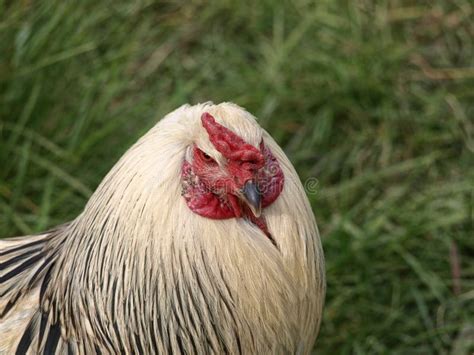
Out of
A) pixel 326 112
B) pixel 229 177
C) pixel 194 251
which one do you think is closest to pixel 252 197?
pixel 229 177

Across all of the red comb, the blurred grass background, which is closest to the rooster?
the red comb

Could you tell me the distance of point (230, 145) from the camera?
274 centimetres

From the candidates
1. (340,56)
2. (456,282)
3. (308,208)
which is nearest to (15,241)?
(308,208)

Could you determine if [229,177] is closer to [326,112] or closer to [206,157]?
[206,157]

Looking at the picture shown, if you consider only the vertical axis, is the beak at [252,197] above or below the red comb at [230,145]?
below

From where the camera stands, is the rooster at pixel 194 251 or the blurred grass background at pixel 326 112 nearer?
the rooster at pixel 194 251

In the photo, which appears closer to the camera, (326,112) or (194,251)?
(194,251)

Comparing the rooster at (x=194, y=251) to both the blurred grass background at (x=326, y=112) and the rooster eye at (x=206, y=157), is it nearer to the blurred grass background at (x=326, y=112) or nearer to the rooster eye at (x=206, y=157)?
the rooster eye at (x=206, y=157)

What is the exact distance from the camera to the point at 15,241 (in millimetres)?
3479

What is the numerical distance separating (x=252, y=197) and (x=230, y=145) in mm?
159

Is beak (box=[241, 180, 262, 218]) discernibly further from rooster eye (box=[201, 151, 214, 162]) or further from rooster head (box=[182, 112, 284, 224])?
rooster eye (box=[201, 151, 214, 162])

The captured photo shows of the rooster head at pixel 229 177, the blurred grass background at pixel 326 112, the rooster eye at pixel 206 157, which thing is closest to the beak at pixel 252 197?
the rooster head at pixel 229 177

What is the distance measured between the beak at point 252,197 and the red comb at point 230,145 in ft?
0.22

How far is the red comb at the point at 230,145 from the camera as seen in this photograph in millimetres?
2723
